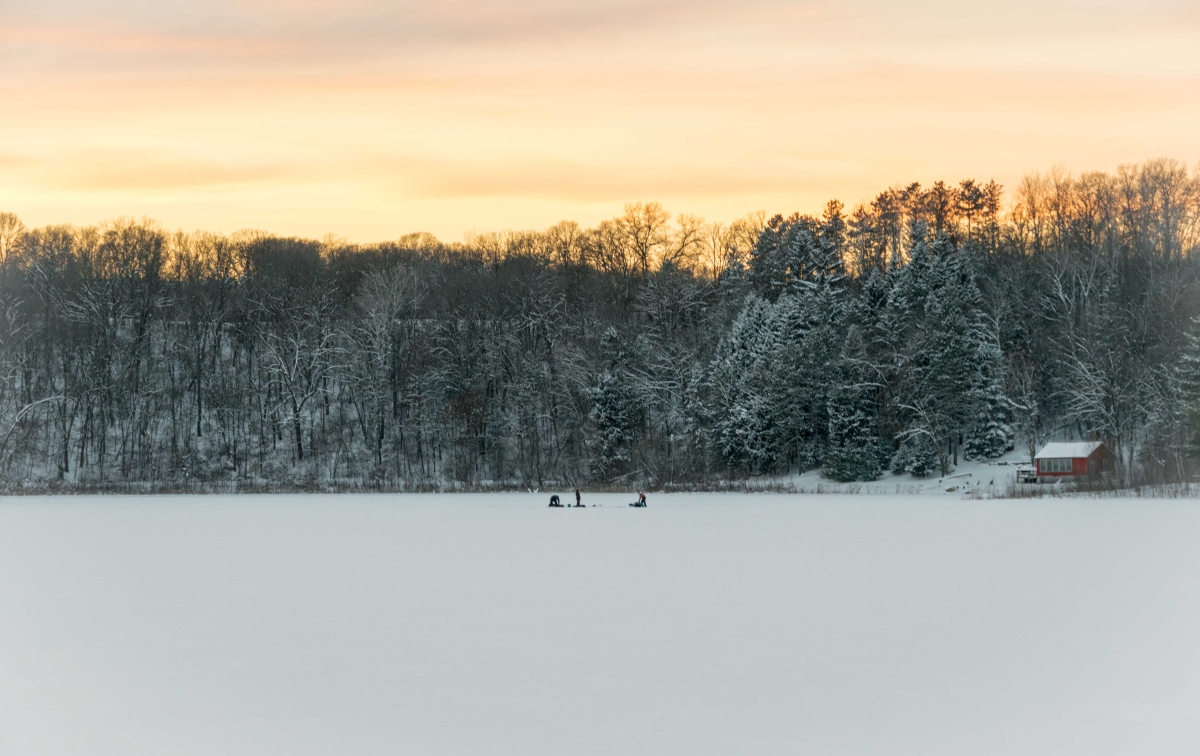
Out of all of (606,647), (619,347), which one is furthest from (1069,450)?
(606,647)

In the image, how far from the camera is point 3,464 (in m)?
67.8

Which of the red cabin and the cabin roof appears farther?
the cabin roof

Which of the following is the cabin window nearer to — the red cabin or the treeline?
the red cabin

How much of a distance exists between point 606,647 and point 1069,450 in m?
49.5

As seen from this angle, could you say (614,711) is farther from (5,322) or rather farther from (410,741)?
(5,322)

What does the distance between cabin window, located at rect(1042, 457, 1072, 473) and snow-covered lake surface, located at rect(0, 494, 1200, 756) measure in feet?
95.5

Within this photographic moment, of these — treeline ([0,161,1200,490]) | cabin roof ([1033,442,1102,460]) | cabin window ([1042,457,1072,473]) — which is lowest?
cabin window ([1042,457,1072,473])

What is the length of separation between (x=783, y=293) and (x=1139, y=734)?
65247 mm

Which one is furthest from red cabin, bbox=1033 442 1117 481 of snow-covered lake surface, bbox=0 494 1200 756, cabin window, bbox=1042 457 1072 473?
snow-covered lake surface, bbox=0 494 1200 756

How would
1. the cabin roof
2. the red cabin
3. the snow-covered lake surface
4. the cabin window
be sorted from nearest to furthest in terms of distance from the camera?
the snow-covered lake surface
the red cabin
the cabin window
the cabin roof

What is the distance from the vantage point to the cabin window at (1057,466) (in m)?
57.0

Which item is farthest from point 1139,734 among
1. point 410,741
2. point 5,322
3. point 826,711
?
point 5,322

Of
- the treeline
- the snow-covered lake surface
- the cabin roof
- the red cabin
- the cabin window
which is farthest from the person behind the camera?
the treeline

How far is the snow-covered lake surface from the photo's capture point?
10727mm
